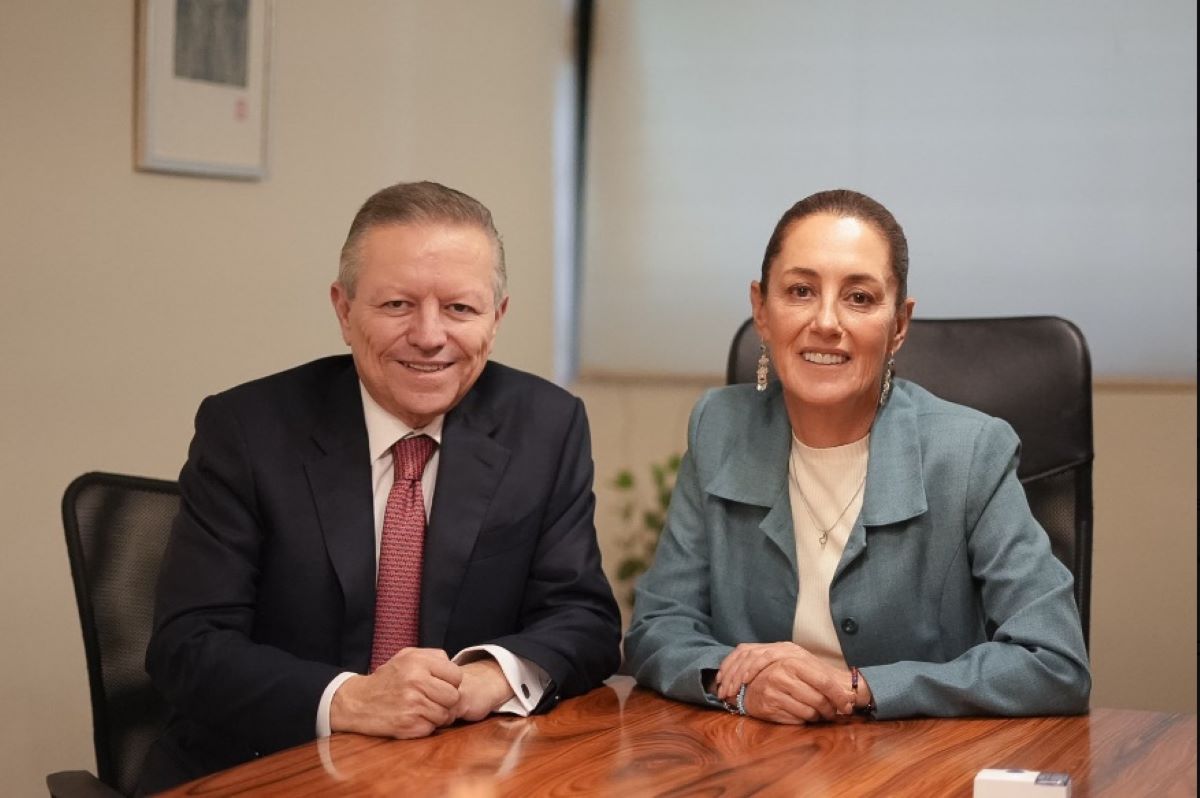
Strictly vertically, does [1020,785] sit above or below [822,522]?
below

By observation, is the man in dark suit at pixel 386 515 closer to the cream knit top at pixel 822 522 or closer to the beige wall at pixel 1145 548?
the cream knit top at pixel 822 522

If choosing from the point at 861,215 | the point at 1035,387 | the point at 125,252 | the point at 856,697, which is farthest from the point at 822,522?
the point at 125,252

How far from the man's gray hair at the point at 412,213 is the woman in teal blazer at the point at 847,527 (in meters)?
0.43

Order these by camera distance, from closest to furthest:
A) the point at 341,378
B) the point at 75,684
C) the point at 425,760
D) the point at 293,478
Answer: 1. the point at 425,760
2. the point at 293,478
3. the point at 341,378
4. the point at 75,684

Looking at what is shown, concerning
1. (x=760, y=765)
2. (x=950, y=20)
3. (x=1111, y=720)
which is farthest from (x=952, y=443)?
(x=950, y=20)

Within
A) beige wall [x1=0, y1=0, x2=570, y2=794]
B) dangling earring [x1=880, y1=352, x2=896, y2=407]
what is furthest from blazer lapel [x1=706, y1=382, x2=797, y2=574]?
beige wall [x1=0, y1=0, x2=570, y2=794]

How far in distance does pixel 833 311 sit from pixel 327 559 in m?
0.77

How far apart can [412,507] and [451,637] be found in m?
0.19

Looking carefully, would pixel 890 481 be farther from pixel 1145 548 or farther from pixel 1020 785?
pixel 1145 548

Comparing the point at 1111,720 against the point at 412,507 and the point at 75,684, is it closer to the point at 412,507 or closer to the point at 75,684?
the point at 412,507

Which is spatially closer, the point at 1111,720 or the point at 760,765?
the point at 760,765

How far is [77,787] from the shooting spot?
1.79 metres

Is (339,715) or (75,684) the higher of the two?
(339,715)

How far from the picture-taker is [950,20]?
4.01 metres
